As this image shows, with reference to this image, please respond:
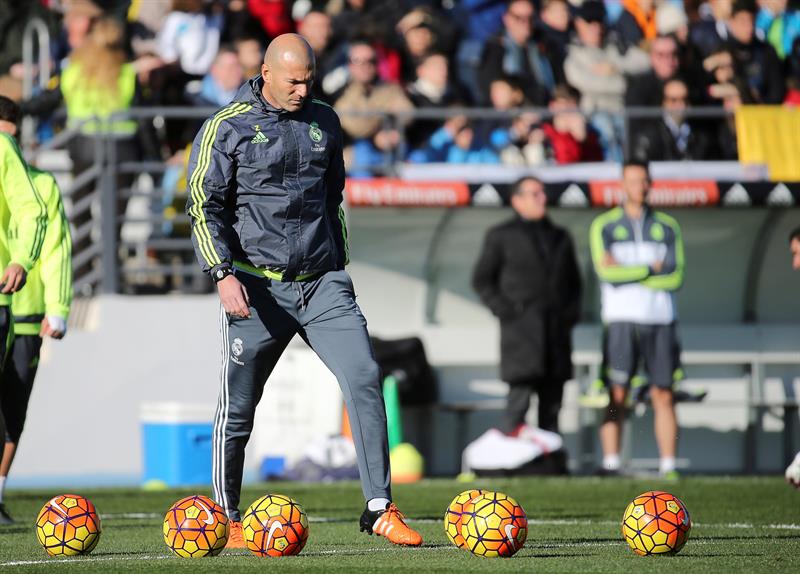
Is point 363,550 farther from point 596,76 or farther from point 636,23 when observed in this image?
point 636,23

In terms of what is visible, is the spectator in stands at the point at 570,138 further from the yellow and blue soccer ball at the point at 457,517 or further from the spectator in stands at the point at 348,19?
the yellow and blue soccer ball at the point at 457,517

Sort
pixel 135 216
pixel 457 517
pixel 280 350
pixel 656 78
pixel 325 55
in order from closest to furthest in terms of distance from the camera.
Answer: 1. pixel 457 517
2. pixel 280 350
3. pixel 656 78
4. pixel 325 55
5. pixel 135 216

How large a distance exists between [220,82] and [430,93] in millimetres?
2142

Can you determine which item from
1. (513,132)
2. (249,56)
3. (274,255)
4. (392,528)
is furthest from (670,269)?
(392,528)

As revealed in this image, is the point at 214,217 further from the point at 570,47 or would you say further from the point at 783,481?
the point at 570,47

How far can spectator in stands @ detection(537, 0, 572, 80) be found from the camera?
17.0 metres

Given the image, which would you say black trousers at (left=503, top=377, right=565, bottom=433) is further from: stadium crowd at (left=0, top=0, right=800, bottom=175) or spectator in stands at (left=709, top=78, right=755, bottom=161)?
spectator in stands at (left=709, top=78, right=755, bottom=161)

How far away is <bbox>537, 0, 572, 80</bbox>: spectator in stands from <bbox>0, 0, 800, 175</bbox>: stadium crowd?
20 millimetres

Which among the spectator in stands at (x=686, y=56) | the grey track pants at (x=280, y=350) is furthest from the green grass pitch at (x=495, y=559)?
the spectator in stands at (x=686, y=56)

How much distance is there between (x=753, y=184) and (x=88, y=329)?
6.80m

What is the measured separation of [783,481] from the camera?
13.6 metres

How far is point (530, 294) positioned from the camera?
14688mm

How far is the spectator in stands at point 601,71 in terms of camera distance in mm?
16516

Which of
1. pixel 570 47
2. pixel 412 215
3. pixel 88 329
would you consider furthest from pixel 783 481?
pixel 88 329
